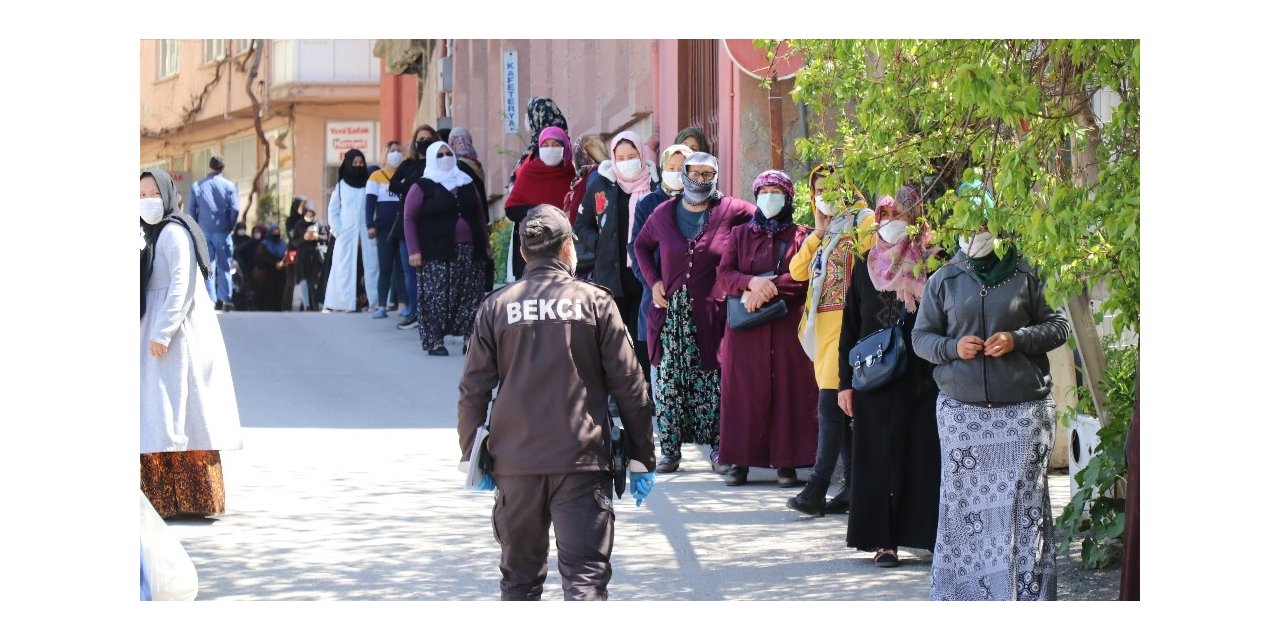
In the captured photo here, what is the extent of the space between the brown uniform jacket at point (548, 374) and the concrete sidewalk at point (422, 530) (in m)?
1.30

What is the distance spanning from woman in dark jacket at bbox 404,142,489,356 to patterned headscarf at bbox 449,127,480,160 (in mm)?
753

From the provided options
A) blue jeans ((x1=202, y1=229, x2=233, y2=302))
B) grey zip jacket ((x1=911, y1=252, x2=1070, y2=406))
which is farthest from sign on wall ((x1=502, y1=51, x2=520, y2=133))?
grey zip jacket ((x1=911, y1=252, x2=1070, y2=406))

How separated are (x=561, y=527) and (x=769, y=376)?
357 cm

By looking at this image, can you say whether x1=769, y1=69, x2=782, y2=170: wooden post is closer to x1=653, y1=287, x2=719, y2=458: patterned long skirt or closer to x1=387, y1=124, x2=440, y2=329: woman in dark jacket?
x1=653, y1=287, x2=719, y2=458: patterned long skirt

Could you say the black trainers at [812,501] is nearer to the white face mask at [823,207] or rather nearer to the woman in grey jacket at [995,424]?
the white face mask at [823,207]

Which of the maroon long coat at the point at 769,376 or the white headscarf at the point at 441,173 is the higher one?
the white headscarf at the point at 441,173

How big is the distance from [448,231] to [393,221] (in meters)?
2.97

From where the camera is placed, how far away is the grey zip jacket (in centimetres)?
684

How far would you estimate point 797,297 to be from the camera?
31.6ft

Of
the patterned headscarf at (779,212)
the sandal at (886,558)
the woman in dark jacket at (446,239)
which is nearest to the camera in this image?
the sandal at (886,558)

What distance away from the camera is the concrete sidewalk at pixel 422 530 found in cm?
757

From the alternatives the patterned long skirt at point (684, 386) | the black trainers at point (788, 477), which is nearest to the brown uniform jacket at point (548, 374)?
the black trainers at point (788, 477)
